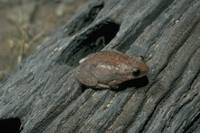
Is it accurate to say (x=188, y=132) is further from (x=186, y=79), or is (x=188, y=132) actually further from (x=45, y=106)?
(x=45, y=106)

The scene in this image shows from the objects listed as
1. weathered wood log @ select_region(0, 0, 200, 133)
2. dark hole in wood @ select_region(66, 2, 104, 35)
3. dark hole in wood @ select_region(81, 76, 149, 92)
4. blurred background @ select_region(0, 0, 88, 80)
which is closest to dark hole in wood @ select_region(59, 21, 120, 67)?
weathered wood log @ select_region(0, 0, 200, 133)

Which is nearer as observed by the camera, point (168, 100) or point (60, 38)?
point (168, 100)

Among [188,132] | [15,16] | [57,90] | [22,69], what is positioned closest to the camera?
[188,132]

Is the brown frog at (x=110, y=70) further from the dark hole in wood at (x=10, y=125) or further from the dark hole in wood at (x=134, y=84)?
the dark hole in wood at (x=10, y=125)

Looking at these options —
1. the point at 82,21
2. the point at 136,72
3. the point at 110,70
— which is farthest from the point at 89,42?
the point at 136,72

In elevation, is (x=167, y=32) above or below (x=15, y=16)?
above

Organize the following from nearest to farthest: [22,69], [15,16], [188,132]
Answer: [188,132] < [22,69] < [15,16]

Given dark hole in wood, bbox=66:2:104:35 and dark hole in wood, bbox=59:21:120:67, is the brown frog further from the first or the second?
dark hole in wood, bbox=66:2:104:35

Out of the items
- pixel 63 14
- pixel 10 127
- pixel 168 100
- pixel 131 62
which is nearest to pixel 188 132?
pixel 168 100
